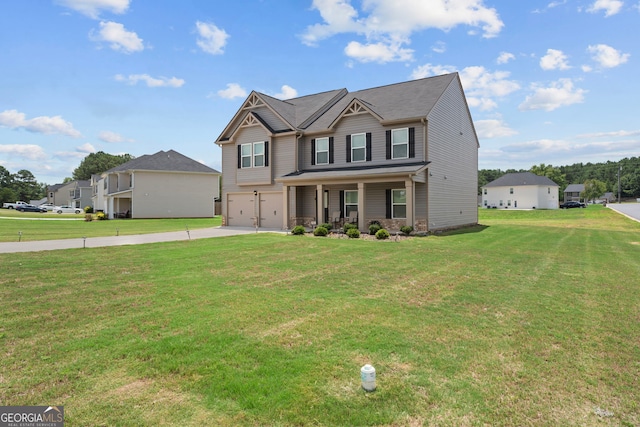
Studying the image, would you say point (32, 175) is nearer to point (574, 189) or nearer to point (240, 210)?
point (240, 210)

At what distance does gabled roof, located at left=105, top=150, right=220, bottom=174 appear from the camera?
1537 inches

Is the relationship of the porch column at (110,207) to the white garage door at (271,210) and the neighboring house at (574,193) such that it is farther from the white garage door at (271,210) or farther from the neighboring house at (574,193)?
the neighboring house at (574,193)

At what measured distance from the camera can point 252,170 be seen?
2441cm

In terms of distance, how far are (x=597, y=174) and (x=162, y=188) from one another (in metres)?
130

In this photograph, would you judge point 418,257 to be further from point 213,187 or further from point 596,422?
point 213,187

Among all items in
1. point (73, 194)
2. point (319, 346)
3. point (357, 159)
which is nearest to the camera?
point (319, 346)

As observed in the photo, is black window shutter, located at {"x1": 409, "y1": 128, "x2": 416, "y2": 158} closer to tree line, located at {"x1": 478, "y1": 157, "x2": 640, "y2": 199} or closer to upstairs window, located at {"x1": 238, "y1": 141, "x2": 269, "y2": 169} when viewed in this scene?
upstairs window, located at {"x1": 238, "y1": 141, "x2": 269, "y2": 169}

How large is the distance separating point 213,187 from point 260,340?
134 ft

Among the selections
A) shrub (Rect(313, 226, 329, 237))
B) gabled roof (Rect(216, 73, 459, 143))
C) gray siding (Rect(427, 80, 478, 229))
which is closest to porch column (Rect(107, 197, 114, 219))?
gabled roof (Rect(216, 73, 459, 143))

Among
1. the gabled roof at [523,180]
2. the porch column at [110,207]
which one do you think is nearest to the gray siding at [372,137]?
the porch column at [110,207]

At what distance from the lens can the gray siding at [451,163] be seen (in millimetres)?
19641

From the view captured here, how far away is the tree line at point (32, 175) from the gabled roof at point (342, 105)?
7817 cm

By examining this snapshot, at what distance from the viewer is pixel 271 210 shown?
2408 centimetres

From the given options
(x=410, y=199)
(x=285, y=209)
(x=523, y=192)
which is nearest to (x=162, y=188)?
(x=285, y=209)
